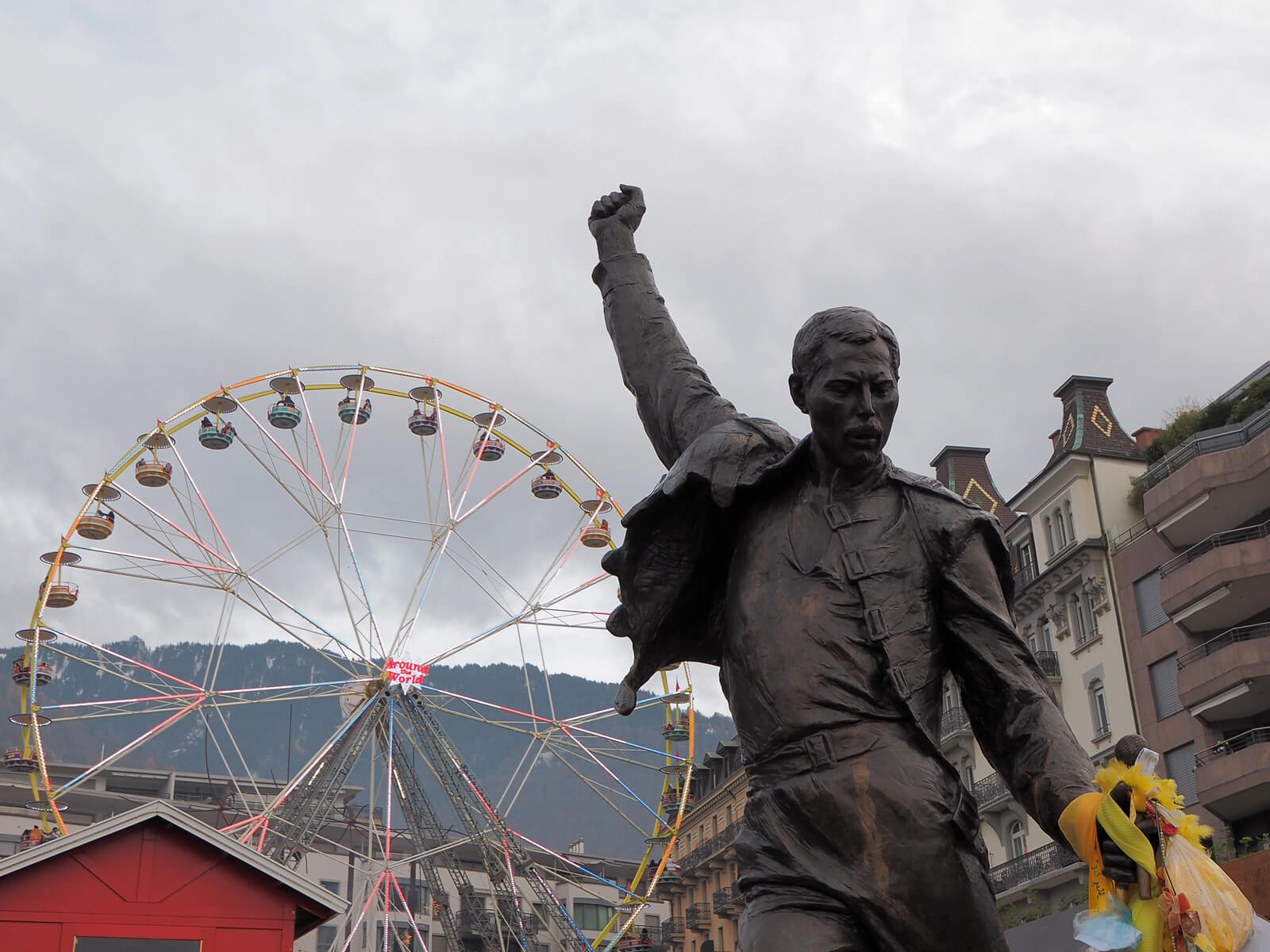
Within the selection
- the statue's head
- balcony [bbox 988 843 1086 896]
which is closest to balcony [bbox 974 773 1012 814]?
balcony [bbox 988 843 1086 896]

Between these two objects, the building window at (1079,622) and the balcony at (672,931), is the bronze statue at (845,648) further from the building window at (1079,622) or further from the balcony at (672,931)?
the balcony at (672,931)

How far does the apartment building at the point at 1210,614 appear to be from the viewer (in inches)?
998

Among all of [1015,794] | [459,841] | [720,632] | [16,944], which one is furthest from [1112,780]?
[459,841]

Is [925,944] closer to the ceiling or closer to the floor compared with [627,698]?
closer to the floor

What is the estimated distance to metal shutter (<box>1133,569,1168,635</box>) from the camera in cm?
2942

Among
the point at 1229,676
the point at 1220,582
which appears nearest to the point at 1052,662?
the point at 1220,582

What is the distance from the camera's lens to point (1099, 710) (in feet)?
102

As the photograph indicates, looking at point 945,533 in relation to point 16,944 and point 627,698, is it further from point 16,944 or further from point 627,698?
point 16,944

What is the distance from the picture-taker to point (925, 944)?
8.61 ft

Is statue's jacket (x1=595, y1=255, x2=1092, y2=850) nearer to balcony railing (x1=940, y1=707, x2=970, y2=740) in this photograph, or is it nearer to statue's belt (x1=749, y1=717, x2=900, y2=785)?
statue's belt (x1=749, y1=717, x2=900, y2=785)

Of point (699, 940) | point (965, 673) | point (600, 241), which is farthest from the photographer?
point (699, 940)

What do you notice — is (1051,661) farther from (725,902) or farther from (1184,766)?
(725,902)

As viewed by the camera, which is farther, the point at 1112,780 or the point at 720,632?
the point at 720,632

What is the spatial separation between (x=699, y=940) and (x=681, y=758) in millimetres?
21976
